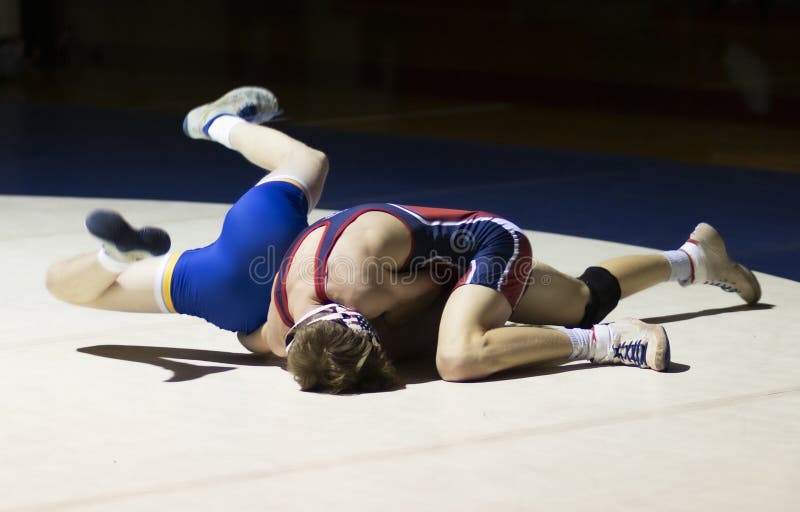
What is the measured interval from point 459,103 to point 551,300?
6.98 meters

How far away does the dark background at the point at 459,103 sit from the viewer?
6.87 meters

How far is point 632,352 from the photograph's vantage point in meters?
3.75

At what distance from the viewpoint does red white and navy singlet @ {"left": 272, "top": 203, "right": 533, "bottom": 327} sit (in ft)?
12.0

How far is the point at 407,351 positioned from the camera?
3.86 m

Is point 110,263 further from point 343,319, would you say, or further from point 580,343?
point 580,343

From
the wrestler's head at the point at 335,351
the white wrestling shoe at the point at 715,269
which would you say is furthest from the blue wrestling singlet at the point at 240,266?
the white wrestling shoe at the point at 715,269

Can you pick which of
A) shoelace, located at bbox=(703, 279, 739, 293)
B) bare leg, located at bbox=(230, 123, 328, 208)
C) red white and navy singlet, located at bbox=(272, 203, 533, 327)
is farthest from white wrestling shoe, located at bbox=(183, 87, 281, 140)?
shoelace, located at bbox=(703, 279, 739, 293)

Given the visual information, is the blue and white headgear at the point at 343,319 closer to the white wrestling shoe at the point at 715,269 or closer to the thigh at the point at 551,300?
the thigh at the point at 551,300

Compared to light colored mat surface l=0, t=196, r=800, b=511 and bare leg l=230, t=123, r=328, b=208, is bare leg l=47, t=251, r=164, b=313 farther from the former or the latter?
bare leg l=230, t=123, r=328, b=208

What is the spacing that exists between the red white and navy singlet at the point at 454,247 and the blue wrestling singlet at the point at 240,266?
0.28 ft

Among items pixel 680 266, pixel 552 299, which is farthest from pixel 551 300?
pixel 680 266

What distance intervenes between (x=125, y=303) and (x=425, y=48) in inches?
400

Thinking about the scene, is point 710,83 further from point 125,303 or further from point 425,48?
point 125,303

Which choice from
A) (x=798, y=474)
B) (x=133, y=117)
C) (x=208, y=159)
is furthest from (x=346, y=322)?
(x=133, y=117)
